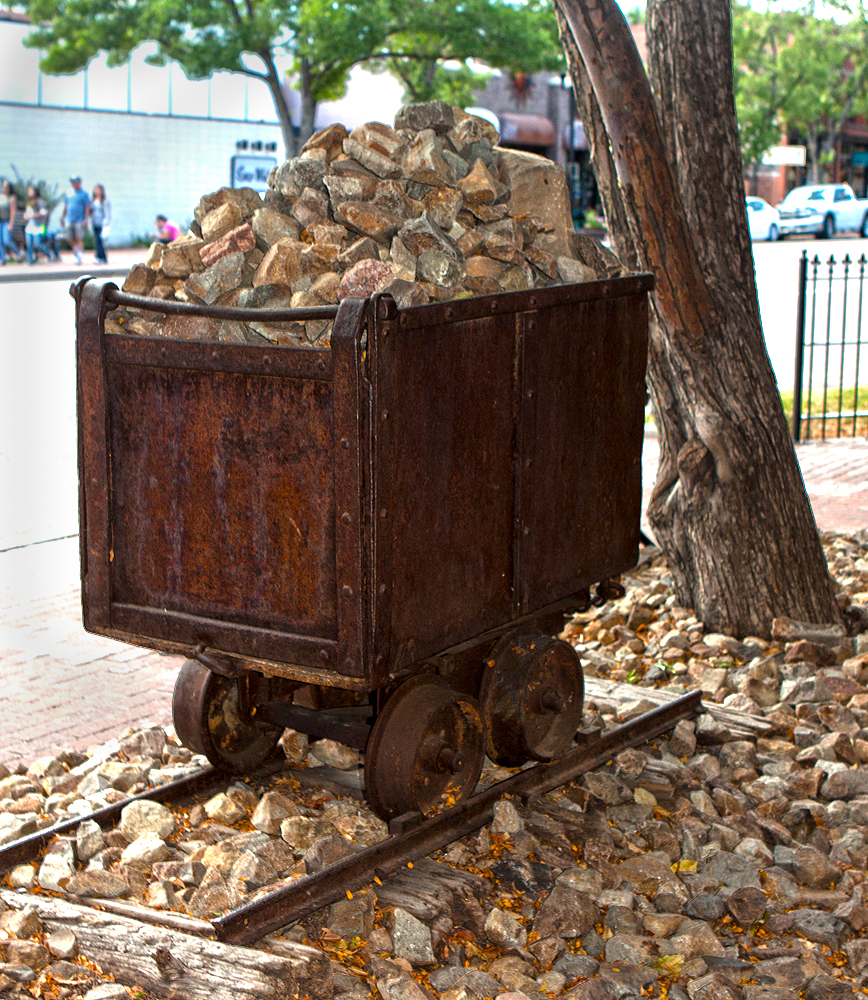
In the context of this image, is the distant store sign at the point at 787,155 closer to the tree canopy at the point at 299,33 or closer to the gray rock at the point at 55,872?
the tree canopy at the point at 299,33

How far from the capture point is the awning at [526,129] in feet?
142

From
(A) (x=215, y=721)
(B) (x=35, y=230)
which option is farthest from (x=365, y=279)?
(B) (x=35, y=230)

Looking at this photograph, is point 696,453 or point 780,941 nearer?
point 780,941

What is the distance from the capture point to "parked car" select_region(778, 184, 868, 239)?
3894 cm

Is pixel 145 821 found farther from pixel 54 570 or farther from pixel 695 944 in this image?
pixel 54 570

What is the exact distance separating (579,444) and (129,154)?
123ft

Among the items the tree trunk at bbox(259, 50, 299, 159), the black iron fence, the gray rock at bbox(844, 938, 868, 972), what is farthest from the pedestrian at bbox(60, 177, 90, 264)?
the gray rock at bbox(844, 938, 868, 972)

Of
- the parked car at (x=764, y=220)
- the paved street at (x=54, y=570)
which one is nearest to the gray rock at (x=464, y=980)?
the paved street at (x=54, y=570)

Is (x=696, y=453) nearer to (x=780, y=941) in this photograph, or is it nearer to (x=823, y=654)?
(x=823, y=654)

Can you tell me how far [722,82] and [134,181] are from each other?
118ft

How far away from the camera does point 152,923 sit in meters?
3.26

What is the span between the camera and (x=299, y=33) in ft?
96.2

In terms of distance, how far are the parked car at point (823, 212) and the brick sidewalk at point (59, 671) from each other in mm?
33678

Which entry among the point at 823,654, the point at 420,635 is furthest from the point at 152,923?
the point at 823,654
